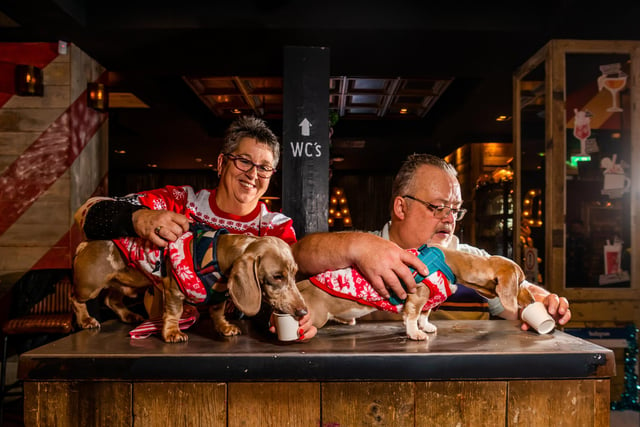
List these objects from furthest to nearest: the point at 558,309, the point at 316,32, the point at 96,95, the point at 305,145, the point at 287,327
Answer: the point at 96,95, the point at 316,32, the point at 305,145, the point at 558,309, the point at 287,327

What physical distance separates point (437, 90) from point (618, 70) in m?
2.39

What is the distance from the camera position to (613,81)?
3.71 metres

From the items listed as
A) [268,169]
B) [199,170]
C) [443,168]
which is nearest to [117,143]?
[199,170]

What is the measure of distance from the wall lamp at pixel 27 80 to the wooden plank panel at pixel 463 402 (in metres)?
4.39

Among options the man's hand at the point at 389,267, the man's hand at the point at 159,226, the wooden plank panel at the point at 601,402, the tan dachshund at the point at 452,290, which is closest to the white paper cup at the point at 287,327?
the tan dachshund at the point at 452,290

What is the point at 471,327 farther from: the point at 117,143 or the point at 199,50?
the point at 117,143

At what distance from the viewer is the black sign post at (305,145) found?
3467 mm

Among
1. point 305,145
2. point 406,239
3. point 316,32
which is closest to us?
point 406,239

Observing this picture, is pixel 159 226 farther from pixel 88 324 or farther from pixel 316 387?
pixel 316 387

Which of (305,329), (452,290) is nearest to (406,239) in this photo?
(452,290)

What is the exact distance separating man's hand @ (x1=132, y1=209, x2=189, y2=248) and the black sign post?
2.17m

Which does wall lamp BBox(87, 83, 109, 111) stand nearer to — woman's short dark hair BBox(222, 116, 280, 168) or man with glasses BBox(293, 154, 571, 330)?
woman's short dark hair BBox(222, 116, 280, 168)

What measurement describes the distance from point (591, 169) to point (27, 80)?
516 cm

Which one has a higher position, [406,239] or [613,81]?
[613,81]
